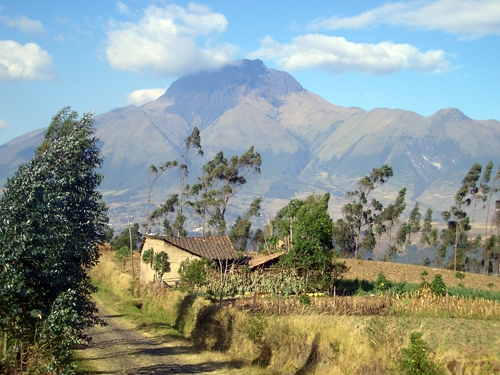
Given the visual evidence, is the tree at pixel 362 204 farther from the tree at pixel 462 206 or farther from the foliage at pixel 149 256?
the foliage at pixel 149 256

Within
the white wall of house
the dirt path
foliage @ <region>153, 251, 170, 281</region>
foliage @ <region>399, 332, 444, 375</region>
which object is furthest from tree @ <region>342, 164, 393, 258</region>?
foliage @ <region>399, 332, 444, 375</region>

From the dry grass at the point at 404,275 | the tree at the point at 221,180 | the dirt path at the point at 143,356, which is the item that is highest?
the tree at the point at 221,180

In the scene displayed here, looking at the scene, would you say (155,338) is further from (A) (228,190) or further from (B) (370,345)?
(A) (228,190)

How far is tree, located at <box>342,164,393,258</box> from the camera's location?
7381cm

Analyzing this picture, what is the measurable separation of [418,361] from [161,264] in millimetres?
29022

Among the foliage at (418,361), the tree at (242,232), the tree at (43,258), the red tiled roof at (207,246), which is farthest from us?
the tree at (242,232)

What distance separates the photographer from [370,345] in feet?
41.7

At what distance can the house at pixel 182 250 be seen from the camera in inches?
1531

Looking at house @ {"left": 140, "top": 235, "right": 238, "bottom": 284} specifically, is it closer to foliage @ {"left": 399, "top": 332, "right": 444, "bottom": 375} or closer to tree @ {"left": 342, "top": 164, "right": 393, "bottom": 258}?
foliage @ {"left": 399, "top": 332, "right": 444, "bottom": 375}

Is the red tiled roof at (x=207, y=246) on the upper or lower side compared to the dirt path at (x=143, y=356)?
upper

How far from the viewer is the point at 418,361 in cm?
1066

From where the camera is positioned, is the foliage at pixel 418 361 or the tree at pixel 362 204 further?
the tree at pixel 362 204

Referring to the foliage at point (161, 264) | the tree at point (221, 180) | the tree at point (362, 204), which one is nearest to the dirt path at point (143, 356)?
the foliage at point (161, 264)

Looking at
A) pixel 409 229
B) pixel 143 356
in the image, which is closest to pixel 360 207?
pixel 409 229
